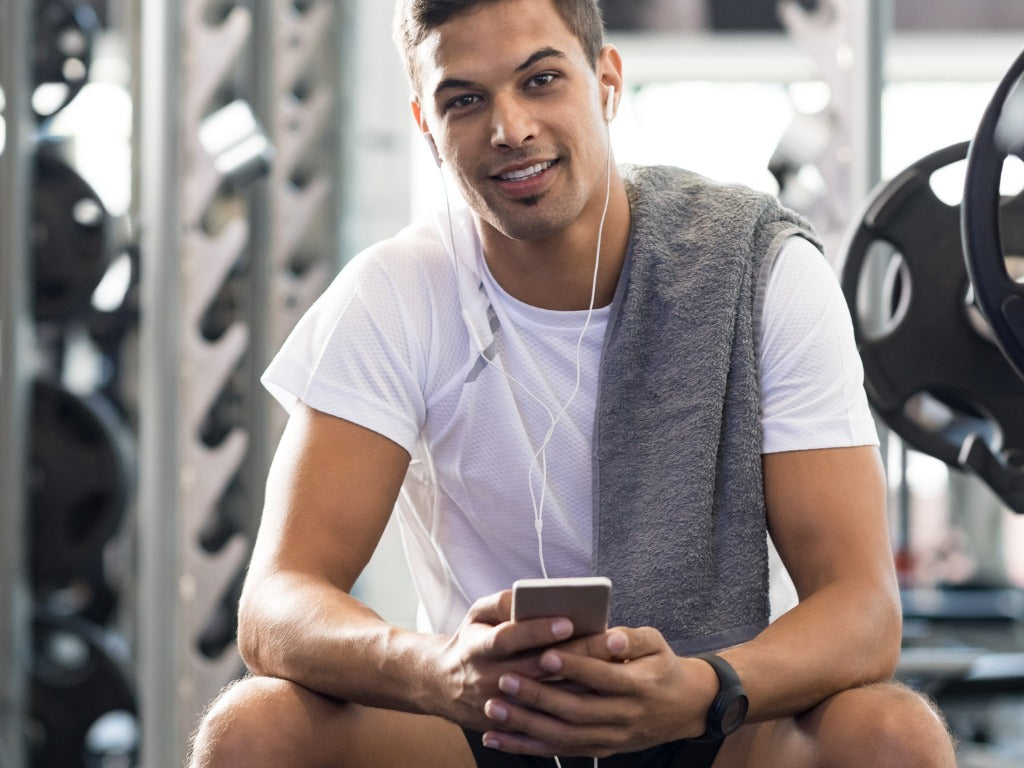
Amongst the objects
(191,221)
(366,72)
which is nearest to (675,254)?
(191,221)

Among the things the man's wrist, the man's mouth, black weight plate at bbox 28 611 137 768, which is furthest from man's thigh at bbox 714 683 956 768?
black weight plate at bbox 28 611 137 768

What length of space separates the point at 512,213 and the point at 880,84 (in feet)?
3.59

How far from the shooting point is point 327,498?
1360mm

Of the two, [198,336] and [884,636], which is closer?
→ [884,636]

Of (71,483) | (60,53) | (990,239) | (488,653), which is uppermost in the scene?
(60,53)

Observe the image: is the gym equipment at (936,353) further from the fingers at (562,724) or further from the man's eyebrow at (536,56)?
the fingers at (562,724)

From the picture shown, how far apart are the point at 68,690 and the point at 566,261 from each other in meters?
1.88

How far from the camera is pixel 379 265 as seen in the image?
59.9 inches

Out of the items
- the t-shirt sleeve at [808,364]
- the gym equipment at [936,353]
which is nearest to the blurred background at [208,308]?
the gym equipment at [936,353]

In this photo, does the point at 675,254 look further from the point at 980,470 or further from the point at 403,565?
the point at 403,565

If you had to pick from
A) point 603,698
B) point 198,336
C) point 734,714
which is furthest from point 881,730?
point 198,336

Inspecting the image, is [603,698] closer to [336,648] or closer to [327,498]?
[336,648]

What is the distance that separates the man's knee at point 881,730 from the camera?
3.60 ft

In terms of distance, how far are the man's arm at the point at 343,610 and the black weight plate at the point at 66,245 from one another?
62.1 inches
